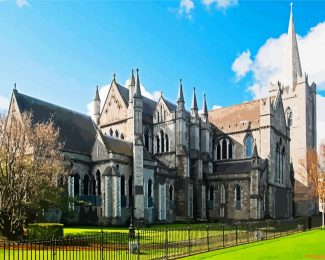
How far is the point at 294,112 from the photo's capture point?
76.2m

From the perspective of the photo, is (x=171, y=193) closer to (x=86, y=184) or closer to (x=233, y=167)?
(x=233, y=167)

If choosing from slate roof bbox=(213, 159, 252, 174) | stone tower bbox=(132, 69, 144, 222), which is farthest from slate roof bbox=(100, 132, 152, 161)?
slate roof bbox=(213, 159, 252, 174)

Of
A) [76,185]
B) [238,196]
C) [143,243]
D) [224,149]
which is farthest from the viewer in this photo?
[224,149]

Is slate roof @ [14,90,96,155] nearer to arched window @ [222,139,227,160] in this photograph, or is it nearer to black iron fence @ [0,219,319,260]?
black iron fence @ [0,219,319,260]

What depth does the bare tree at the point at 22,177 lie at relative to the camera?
22609 mm

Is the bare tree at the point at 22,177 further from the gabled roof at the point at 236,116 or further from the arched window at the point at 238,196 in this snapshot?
the gabled roof at the point at 236,116

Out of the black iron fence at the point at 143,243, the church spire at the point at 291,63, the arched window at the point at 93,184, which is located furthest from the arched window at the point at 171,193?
the church spire at the point at 291,63

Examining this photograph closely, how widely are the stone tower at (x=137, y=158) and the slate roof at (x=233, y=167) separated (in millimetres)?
15710

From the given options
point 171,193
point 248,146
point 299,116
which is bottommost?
point 171,193

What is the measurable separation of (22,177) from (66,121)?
60.8 ft

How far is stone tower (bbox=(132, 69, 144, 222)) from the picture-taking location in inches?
1545

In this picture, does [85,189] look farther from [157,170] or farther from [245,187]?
[245,187]

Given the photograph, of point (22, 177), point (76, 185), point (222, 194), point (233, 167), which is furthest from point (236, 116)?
point (22, 177)

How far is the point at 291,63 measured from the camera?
78.9 meters
